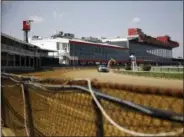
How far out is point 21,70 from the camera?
2.61 meters

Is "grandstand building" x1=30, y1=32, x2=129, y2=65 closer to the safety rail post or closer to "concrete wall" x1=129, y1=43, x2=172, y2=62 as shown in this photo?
"concrete wall" x1=129, y1=43, x2=172, y2=62

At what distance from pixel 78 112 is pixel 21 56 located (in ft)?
3.00

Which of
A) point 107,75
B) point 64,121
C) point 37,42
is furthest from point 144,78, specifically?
point 37,42

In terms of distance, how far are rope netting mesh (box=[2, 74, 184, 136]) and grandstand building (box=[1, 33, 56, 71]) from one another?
0.79 ft

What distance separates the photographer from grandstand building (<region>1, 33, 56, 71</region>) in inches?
101

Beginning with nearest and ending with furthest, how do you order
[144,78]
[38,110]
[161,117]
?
1. [161,117]
2. [144,78]
3. [38,110]

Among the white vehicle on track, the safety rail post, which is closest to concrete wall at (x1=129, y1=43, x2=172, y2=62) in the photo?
the white vehicle on track

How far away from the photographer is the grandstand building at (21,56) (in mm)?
2553

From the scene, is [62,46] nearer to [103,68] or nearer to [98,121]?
[103,68]

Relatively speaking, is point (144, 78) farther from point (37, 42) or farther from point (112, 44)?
point (37, 42)

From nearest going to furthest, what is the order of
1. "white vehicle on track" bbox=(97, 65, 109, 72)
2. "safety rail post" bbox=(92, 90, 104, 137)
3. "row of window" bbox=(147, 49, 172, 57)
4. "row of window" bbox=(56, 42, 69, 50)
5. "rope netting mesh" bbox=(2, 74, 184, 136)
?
"rope netting mesh" bbox=(2, 74, 184, 136), "safety rail post" bbox=(92, 90, 104, 137), "white vehicle on track" bbox=(97, 65, 109, 72), "row of window" bbox=(147, 49, 172, 57), "row of window" bbox=(56, 42, 69, 50)

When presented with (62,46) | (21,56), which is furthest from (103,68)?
(21,56)

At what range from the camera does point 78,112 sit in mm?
1866

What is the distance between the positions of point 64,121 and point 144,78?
2.97 ft
